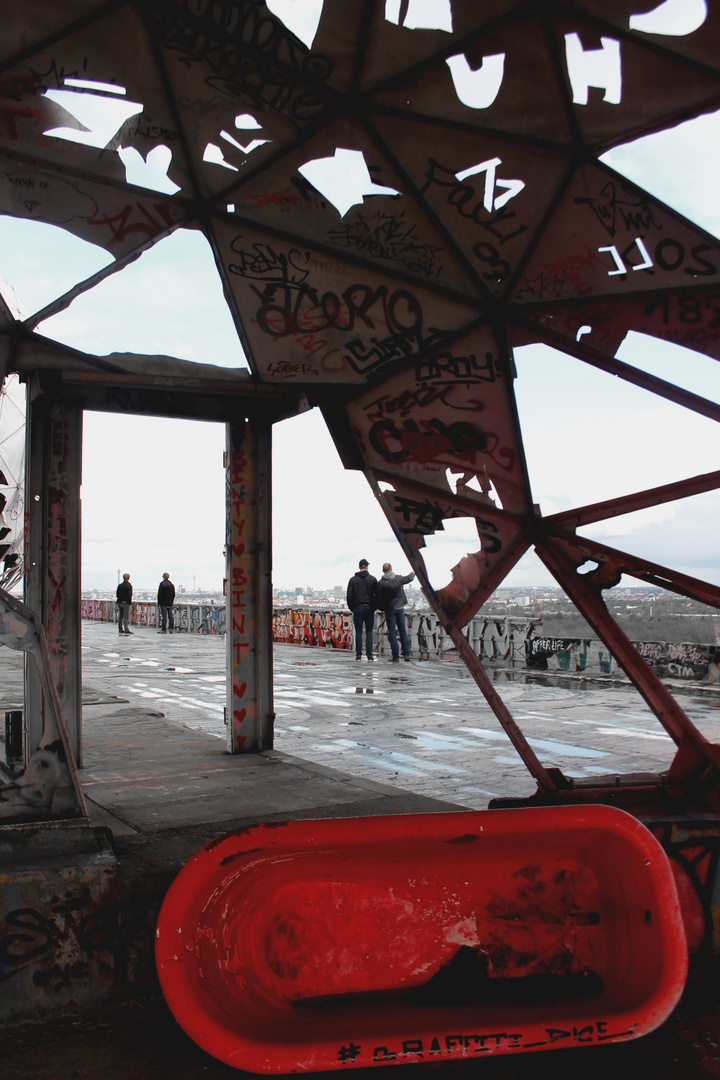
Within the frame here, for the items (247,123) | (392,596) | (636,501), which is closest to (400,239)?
(247,123)

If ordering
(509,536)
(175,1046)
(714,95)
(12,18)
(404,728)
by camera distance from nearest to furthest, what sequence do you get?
(175,1046) → (12,18) → (714,95) → (509,536) → (404,728)

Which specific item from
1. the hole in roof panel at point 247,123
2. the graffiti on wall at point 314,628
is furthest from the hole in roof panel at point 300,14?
the graffiti on wall at point 314,628

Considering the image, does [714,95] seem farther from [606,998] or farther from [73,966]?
[73,966]

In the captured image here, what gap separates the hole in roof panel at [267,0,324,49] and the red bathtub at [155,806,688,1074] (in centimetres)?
436

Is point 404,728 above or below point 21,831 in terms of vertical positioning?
below

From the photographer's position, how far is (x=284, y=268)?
543 cm

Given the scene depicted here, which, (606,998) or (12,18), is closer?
(606,998)

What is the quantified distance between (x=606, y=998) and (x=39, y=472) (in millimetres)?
4975

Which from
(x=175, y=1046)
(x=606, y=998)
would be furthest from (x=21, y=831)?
(x=606, y=998)

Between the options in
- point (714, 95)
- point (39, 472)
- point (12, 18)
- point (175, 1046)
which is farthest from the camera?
point (39, 472)

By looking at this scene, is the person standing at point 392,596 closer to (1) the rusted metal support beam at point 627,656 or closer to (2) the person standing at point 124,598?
(1) the rusted metal support beam at point 627,656

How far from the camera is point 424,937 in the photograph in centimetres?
327

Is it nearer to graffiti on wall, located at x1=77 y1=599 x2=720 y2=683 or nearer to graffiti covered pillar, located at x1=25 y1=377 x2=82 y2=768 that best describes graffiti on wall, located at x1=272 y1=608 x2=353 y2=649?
graffiti on wall, located at x1=77 y1=599 x2=720 y2=683

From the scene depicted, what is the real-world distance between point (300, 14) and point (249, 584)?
413 centimetres
